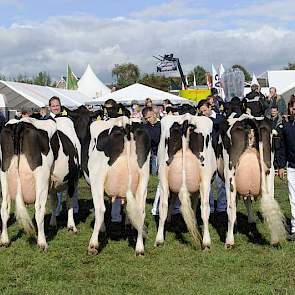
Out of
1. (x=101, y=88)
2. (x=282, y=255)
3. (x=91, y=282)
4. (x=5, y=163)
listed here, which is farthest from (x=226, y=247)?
(x=101, y=88)

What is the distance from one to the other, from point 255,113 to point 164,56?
4593 cm

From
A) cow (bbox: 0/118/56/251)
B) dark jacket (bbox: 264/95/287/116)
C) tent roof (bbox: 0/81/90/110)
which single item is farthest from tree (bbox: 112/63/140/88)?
cow (bbox: 0/118/56/251)

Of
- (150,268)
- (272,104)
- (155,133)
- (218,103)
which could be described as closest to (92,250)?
(150,268)

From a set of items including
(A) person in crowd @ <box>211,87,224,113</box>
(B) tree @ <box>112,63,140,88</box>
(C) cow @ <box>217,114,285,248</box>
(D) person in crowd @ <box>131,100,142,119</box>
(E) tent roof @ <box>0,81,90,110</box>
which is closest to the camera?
(C) cow @ <box>217,114,285,248</box>

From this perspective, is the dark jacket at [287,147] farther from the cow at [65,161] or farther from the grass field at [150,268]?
the cow at [65,161]

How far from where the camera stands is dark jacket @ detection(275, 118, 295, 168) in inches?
311

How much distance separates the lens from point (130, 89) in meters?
26.1

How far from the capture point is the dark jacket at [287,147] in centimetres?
791

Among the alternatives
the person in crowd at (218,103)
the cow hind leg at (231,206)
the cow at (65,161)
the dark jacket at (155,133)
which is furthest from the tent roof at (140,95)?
the cow hind leg at (231,206)

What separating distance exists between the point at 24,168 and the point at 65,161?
1244mm

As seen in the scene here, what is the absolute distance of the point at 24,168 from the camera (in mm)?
7445

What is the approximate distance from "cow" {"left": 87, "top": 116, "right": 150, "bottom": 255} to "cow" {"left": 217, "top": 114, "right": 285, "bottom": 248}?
1.20m

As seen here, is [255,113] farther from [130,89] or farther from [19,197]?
[130,89]

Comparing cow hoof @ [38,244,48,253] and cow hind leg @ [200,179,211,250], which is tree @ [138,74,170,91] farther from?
cow hoof @ [38,244,48,253]
